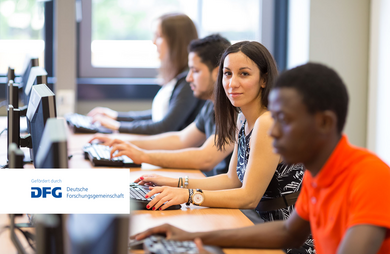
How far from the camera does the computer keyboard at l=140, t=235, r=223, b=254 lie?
77 cm

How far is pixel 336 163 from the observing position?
0.77 meters

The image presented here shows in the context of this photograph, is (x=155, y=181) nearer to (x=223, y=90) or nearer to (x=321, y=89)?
(x=223, y=90)

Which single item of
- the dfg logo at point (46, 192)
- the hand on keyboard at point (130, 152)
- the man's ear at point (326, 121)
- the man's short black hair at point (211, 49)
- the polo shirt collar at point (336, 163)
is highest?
the man's short black hair at point (211, 49)

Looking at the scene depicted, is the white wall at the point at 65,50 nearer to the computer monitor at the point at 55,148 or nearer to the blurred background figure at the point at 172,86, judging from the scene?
the blurred background figure at the point at 172,86

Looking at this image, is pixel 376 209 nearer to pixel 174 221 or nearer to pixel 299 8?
pixel 174 221

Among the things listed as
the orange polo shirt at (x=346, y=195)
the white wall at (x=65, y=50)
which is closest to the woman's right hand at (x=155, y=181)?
the orange polo shirt at (x=346, y=195)

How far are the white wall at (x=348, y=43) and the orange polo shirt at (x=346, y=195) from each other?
2.08 meters

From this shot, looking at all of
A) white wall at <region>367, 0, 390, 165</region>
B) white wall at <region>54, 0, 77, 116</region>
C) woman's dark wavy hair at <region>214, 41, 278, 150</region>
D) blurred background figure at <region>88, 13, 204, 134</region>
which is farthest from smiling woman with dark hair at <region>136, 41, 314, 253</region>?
white wall at <region>54, 0, 77, 116</region>

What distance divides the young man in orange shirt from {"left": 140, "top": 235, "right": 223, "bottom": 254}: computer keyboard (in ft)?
0.77

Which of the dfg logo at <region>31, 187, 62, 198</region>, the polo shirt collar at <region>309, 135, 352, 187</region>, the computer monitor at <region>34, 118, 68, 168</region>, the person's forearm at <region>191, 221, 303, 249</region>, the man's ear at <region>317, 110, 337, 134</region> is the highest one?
the man's ear at <region>317, 110, 337, 134</region>

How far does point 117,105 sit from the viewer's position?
10.0 ft

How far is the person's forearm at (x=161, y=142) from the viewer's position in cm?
208

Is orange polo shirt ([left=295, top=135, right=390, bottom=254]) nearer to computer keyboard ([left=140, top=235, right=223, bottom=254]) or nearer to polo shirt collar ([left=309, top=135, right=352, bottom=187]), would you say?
polo shirt collar ([left=309, top=135, right=352, bottom=187])

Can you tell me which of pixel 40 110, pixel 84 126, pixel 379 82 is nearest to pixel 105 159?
pixel 40 110
